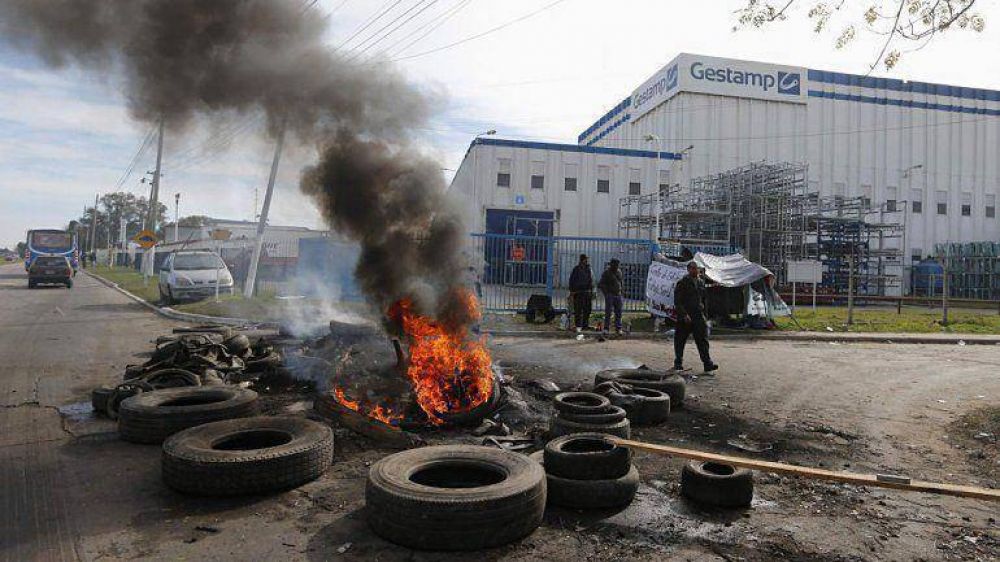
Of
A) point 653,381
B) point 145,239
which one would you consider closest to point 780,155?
point 653,381

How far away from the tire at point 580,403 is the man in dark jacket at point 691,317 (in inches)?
159

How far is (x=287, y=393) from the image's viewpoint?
6992mm

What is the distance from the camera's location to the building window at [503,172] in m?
29.4

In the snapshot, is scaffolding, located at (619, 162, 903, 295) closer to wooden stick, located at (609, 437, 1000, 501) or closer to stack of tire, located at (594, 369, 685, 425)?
stack of tire, located at (594, 369, 685, 425)

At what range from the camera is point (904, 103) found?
39031 mm

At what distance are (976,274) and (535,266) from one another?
1189 inches

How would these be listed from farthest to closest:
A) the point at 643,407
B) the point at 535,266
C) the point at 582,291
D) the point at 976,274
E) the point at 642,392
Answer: the point at 976,274, the point at 535,266, the point at 582,291, the point at 642,392, the point at 643,407

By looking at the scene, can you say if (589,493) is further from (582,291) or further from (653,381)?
(582,291)

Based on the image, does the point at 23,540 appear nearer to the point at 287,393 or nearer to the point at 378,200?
the point at 287,393

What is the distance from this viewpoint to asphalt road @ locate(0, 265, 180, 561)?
11.2 feet

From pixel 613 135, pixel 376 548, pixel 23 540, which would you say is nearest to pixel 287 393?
pixel 23 540

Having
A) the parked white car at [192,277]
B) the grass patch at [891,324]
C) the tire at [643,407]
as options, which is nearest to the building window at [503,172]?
the parked white car at [192,277]

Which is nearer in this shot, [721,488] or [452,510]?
[452,510]

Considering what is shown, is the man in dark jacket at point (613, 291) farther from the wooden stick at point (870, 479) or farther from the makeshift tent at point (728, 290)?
the wooden stick at point (870, 479)
